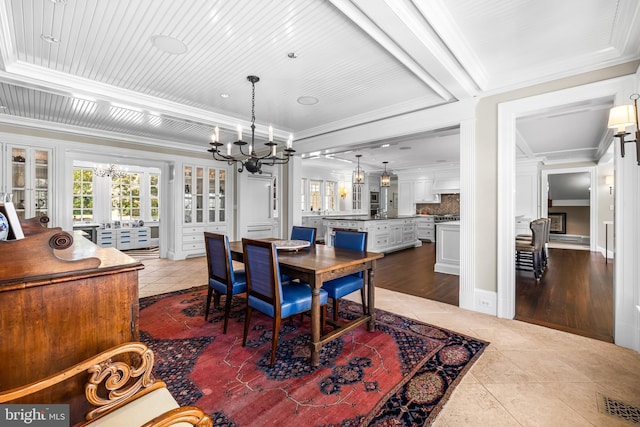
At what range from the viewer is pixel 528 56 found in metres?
2.67

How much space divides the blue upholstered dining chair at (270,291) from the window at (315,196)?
675 centimetres

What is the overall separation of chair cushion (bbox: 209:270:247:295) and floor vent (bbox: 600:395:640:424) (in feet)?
8.83

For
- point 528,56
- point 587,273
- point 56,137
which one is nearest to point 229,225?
point 56,137

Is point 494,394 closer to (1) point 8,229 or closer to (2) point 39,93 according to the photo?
(1) point 8,229

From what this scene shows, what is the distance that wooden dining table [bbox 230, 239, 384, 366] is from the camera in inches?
84.2

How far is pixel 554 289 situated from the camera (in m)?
4.16

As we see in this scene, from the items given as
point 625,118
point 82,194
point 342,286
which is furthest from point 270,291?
point 82,194

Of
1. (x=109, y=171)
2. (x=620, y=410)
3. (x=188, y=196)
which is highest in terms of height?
(x=109, y=171)

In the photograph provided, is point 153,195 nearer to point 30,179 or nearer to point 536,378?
point 30,179

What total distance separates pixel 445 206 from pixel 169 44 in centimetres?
960

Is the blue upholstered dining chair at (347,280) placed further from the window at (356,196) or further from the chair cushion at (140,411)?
the window at (356,196)

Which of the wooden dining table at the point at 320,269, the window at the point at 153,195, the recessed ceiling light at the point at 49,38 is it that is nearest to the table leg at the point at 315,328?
the wooden dining table at the point at 320,269

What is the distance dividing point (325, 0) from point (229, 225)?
5819 mm

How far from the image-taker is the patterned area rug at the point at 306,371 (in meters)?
1.66
